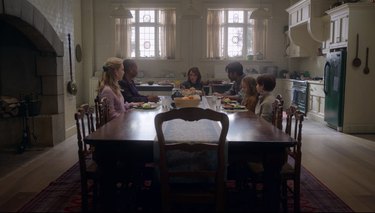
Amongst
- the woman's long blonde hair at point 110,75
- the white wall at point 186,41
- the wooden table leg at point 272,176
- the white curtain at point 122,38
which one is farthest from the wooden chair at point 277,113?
the white curtain at point 122,38

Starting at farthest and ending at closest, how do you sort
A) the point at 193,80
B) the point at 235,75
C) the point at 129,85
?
the point at 193,80 < the point at 235,75 < the point at 129,85

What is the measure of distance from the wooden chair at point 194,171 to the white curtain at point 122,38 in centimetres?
868

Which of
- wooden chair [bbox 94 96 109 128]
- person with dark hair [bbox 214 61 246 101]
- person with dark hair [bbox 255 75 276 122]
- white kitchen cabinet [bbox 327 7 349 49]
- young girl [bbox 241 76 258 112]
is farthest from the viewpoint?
white kitchen cabinet [bbox 327 7 349 49]

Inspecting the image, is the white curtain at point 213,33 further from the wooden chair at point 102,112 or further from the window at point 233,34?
the wooden chair at point 102,112

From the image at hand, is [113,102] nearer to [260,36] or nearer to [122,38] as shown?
[122,38]

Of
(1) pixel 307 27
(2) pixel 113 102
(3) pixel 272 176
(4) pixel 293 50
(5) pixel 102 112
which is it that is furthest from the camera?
(4) pixel 293 50

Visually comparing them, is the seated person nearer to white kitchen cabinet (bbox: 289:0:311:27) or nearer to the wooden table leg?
the wooden table leg

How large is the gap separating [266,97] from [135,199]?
1.67 m

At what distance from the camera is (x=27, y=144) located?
5.50 m

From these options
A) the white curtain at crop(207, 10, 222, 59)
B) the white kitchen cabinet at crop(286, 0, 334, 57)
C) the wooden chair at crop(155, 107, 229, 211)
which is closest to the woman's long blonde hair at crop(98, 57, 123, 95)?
the wooden chair at crop(155, 107, 229, 211)

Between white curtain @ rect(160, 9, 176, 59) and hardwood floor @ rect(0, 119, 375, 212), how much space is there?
492cm

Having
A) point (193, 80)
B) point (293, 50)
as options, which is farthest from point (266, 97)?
point (293, 50)

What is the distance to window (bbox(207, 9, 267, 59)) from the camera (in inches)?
417

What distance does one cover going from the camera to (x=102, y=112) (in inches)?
138
